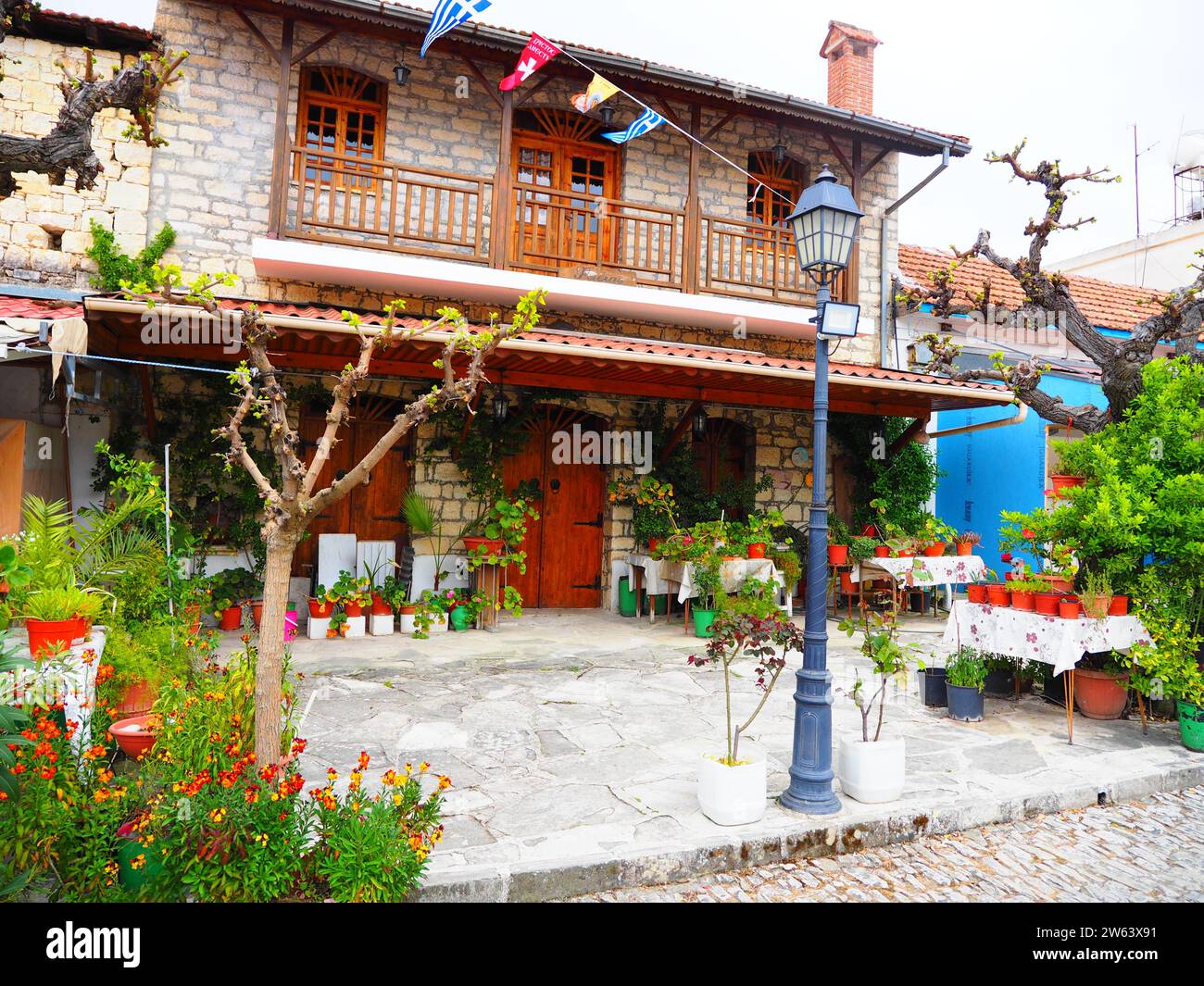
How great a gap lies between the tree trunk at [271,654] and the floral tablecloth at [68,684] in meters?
0.94

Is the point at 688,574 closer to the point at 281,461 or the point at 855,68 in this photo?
the point at 281,461

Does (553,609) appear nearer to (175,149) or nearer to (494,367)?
(494,367)

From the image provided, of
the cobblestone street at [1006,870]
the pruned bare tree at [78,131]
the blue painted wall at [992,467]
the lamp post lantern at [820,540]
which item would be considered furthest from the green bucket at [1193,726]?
the pruned bare tree at [78,131]

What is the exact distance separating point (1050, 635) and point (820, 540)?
2545 millimetres

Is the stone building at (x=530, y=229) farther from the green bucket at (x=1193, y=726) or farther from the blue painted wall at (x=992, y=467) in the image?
the green bucket at (x=1193, y=726)

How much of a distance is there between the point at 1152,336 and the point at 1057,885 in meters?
5.30

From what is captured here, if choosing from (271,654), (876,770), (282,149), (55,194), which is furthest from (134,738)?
(55,194)

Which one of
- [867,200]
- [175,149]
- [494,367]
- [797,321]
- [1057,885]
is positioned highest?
[867,200]

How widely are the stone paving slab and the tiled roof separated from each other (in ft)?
25.3

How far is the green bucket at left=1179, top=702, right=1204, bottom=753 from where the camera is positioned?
16.3 feet

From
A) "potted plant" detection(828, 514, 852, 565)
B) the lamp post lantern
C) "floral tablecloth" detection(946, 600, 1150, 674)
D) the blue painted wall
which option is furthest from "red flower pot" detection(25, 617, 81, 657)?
the blue painted wall

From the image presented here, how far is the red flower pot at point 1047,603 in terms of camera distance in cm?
529

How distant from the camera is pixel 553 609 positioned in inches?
384
